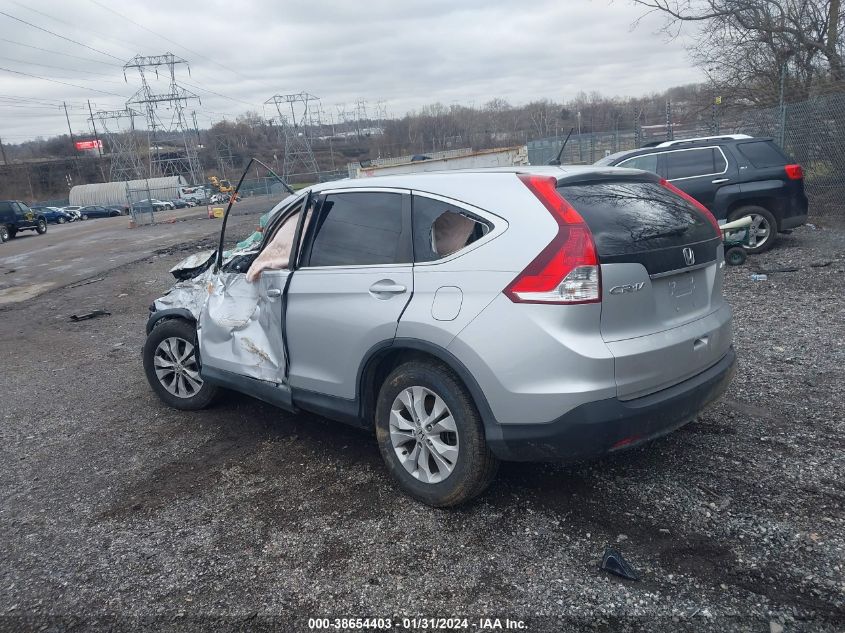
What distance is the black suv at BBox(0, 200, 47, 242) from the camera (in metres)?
32.0

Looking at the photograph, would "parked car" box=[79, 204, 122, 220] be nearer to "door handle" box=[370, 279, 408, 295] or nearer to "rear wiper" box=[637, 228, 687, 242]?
"door handle" box=[370, 279, 408, 295]

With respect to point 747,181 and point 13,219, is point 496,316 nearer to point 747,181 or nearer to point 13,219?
point 747,181

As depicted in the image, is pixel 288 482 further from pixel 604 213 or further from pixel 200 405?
pixel 604 213

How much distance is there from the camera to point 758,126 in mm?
14852

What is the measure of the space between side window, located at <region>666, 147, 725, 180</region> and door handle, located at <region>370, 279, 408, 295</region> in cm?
815

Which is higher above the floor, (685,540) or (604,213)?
(604,213)

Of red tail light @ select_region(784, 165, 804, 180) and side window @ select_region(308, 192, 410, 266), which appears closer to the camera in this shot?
side window @ select_region(308, 192, 410, 266)

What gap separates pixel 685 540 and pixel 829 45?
16482 mm

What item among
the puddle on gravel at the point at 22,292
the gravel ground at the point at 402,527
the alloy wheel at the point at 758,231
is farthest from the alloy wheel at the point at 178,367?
the puddle on gravel at the point at 22,292

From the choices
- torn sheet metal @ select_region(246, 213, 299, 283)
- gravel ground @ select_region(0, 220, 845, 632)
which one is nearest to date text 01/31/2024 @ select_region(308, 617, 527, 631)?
gravel ground @ select_region(0, 220, 845, 632)

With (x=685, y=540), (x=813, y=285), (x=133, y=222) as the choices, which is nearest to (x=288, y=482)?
(x=685, y=540)

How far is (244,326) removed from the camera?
482cm

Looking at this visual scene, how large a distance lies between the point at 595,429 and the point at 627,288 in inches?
26.9

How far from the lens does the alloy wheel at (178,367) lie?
550 centimetres
